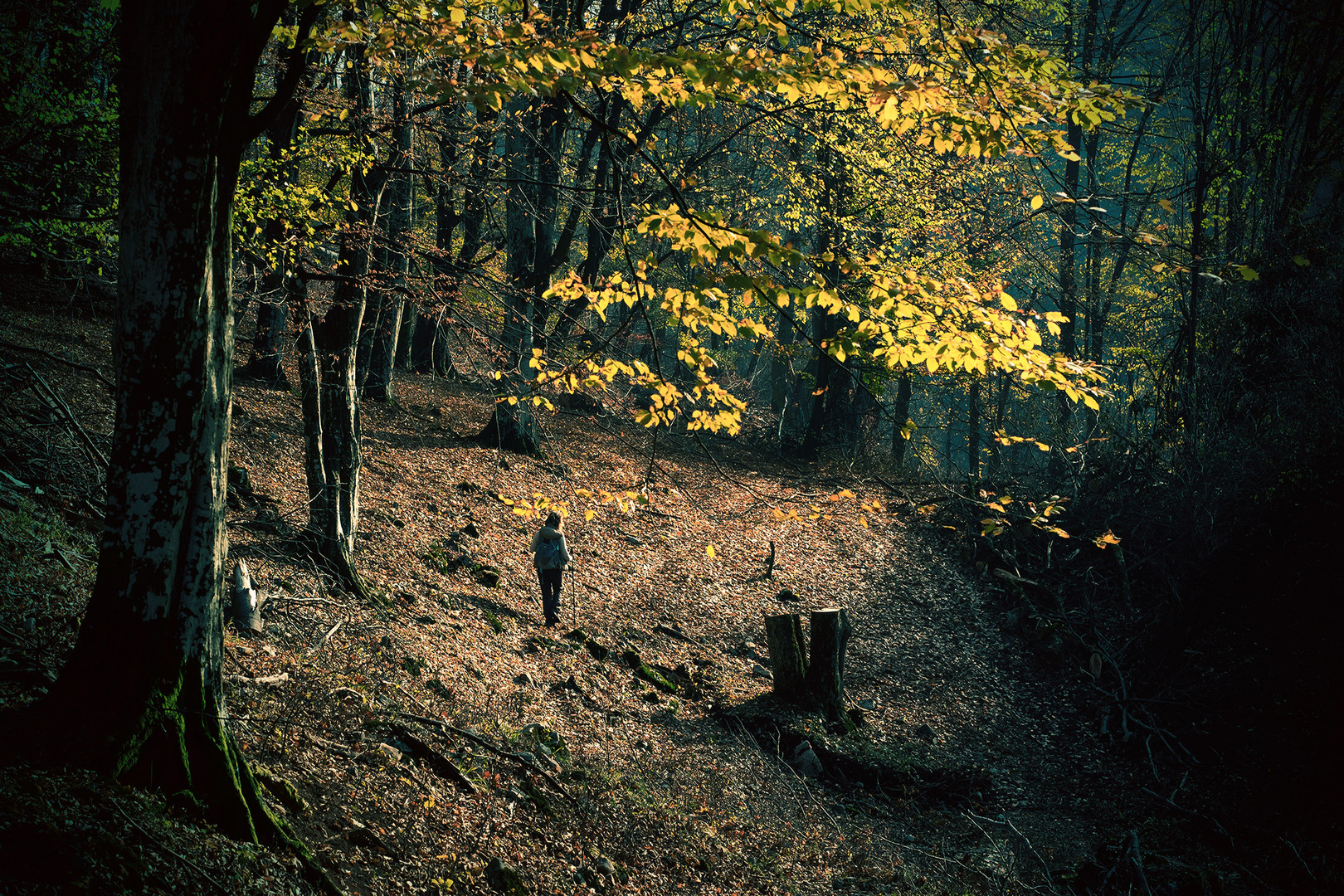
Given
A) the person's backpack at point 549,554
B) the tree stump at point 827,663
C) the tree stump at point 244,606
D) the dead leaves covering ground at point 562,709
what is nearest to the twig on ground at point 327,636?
the dead leaves covering ground at point 562,709

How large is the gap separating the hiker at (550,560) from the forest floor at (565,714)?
37 centimetres

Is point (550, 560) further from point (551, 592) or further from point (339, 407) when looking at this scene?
point (339, 407)

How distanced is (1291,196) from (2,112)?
1660cm

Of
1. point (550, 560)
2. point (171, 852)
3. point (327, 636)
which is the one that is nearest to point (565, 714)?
point (550, 560)

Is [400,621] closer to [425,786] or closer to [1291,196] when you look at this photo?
[425,786]

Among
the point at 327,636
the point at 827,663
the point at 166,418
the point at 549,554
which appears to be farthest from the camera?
the point at 549,554

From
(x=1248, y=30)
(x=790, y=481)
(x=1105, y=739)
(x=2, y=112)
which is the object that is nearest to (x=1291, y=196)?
(x=1248, y=30)

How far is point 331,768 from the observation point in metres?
5.38

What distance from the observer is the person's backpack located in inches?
408

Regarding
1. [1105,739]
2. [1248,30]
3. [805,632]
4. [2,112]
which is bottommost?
[1105,739]

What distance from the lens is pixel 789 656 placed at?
33.1ft

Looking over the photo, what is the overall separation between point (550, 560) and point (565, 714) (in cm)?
246

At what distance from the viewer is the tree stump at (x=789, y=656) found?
396 inches

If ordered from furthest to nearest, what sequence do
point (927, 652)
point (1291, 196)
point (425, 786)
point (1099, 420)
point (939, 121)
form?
point (1099, 420)
point (927, 652)
point (1291, 196)
point (425, 786)
point (939, 121)
